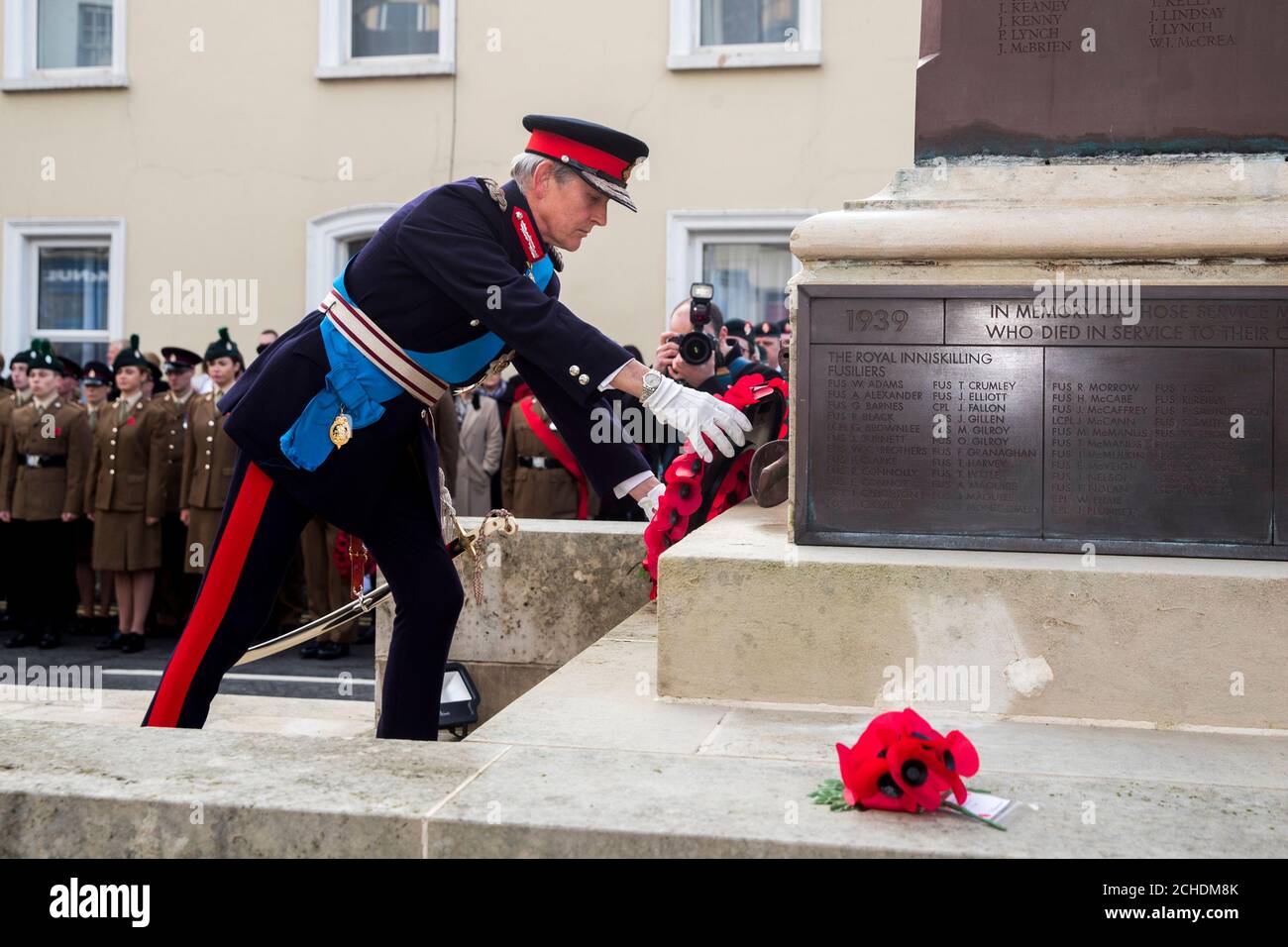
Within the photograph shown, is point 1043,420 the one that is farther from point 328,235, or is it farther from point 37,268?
point 37,268

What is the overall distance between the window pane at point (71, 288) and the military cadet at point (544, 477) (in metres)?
5.46

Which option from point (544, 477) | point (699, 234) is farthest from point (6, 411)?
point (699, 234)

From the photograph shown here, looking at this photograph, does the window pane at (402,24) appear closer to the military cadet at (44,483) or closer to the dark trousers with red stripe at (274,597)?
the military cadet at (44,483)

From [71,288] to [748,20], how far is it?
20.3 ft

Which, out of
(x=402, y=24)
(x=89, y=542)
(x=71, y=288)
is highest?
(x=402, y=24)

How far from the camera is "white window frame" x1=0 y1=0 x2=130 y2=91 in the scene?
1223cm

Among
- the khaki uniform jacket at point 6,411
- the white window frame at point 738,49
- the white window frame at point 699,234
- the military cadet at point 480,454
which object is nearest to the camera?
the khaki uniform jacket at point 6,411

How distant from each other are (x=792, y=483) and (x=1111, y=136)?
3.91 ft

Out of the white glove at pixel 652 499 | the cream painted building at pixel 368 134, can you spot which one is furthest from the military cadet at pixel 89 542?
the white glove at pixel 652 499

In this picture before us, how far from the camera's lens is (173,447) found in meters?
9.66

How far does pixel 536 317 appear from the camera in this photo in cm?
332

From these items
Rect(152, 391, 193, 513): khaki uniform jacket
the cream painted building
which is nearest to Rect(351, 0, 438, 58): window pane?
the cream painted building

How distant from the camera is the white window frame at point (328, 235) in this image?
11.7 m

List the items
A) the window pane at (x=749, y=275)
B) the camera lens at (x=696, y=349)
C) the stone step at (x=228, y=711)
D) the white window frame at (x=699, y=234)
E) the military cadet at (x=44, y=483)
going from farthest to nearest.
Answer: the window pane at (x=749, y=275)
the white window frame at (x=699, y=234)
the military cadet at (x=44, y=483)
the camera lens at (x=696, y=349)
the stone step at (x=228, y=711)
